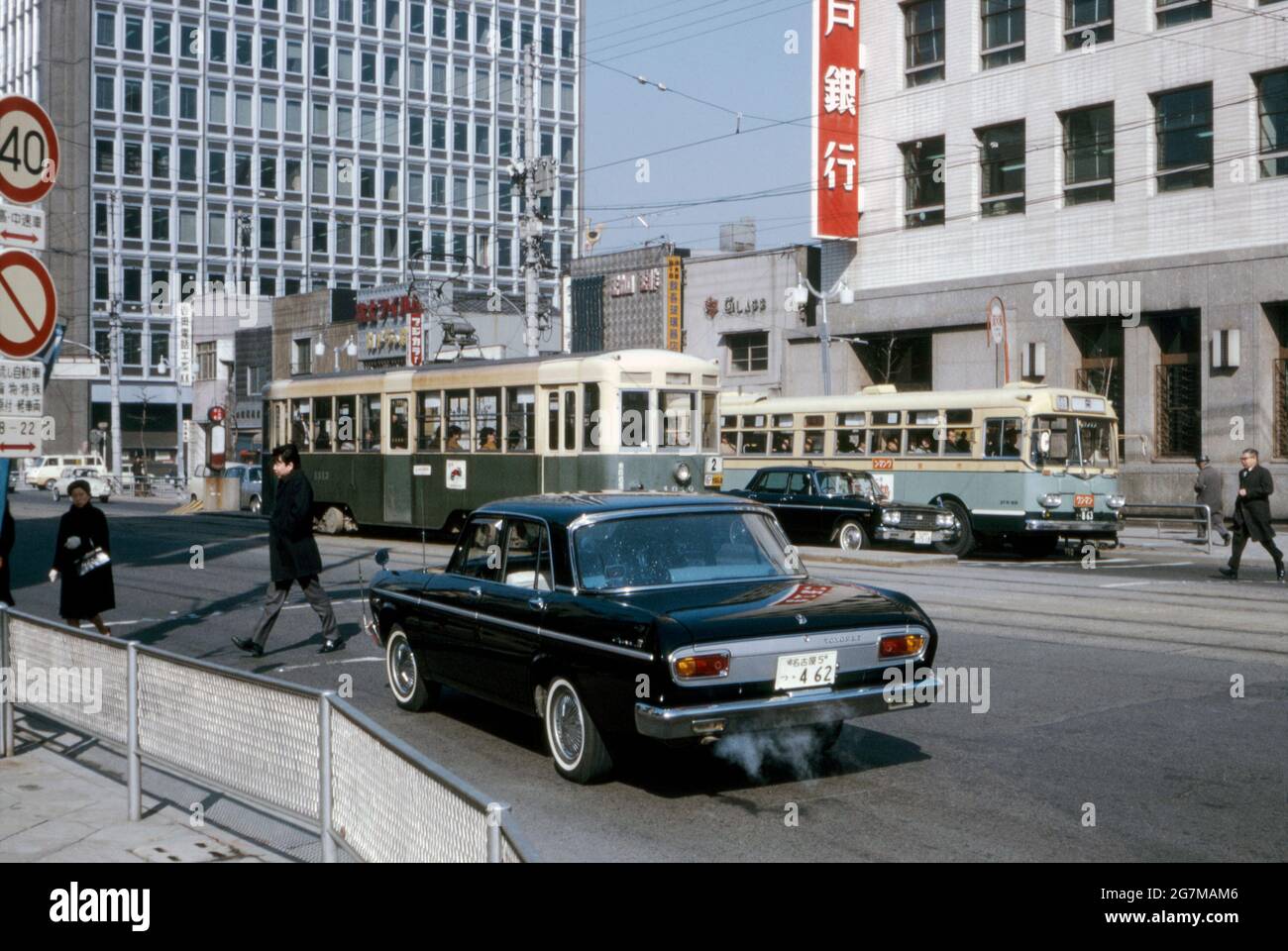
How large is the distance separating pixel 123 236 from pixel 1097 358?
68.1 metres

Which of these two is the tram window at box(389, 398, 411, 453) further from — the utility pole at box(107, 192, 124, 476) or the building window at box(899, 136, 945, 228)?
the utility pole at box(107, 192, 124, 476)

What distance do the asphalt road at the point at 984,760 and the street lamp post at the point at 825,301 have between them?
2197cm

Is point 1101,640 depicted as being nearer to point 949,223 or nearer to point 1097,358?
point 1097,358

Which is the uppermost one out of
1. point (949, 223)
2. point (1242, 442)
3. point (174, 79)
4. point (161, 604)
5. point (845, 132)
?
point (174, 79)

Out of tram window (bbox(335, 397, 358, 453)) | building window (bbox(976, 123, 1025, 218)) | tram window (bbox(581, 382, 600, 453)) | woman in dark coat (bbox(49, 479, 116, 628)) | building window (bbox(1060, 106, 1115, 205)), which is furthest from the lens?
building window (bbox(976, 123, 1025, 218))

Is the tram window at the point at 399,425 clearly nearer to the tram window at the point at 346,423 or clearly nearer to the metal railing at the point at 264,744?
the tram window at the point at 346,423

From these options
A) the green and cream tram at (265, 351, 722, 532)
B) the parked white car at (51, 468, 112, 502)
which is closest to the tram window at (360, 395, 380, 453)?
the green and cream tram at (265, 351, 722, 532)

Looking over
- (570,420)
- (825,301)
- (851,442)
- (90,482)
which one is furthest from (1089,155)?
(90,482)

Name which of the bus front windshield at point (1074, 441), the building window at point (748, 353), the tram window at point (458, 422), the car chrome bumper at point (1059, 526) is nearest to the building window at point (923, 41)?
the building window at point (748, 353)

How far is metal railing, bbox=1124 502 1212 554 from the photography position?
84.6 feet

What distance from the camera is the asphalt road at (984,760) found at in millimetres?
6609

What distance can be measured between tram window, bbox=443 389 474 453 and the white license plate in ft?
58.5
